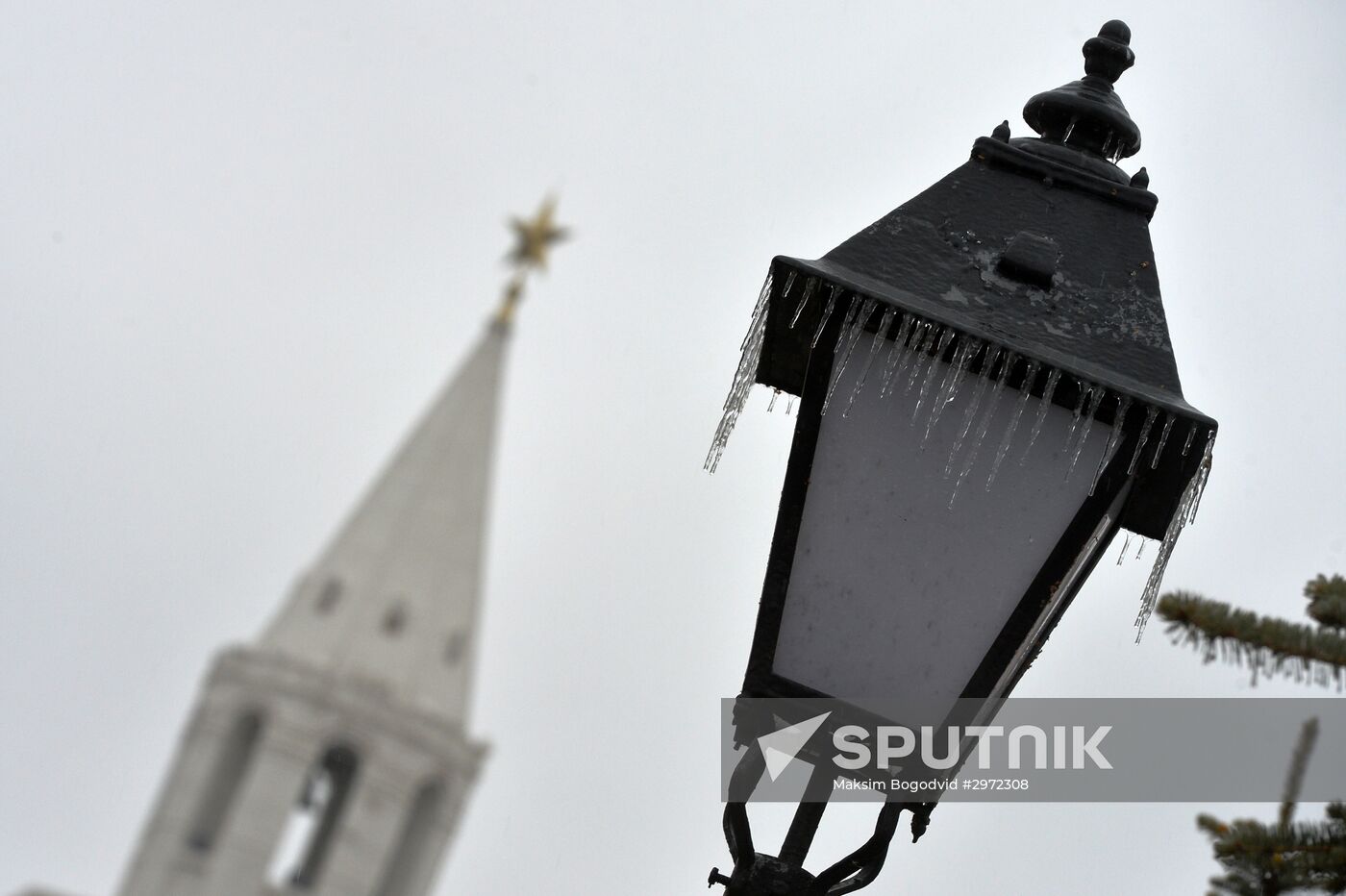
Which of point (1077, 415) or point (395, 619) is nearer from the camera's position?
point (1077, 415)

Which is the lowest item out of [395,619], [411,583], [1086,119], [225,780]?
[1086,119]

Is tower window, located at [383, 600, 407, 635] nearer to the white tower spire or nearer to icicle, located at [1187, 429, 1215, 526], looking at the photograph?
the white tower spire

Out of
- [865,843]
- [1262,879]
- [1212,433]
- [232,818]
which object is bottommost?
[865,843]

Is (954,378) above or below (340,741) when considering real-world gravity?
below

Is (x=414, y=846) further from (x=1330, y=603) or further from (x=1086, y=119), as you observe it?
(x=1086, y=119)

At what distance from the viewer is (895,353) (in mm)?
2943

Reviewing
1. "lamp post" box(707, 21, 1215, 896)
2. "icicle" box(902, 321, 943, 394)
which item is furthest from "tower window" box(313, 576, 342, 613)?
"icicle" box(902, 321, 943, 394)

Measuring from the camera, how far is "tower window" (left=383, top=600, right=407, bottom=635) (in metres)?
78.2

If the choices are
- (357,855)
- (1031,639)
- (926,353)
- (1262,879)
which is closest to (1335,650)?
(1262,879)

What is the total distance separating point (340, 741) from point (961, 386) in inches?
2801

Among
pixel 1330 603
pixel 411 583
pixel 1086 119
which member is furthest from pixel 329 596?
pixel 1086 119

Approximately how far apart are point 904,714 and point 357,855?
2724 inches

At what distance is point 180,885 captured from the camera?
69.8m

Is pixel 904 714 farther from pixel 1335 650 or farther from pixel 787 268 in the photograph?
pixel 1335 650
